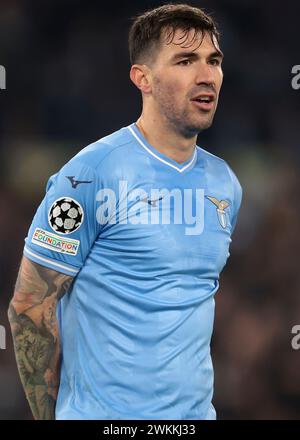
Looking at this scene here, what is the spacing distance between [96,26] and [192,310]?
A: 3.94 meters

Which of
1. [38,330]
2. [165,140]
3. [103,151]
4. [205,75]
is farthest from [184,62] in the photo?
[38,330]

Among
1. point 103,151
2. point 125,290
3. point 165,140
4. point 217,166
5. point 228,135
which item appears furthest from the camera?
point 228,135

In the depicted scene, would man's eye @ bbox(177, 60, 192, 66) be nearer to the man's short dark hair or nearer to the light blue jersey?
the man's short dark hair

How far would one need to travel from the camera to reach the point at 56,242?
3.07 meters

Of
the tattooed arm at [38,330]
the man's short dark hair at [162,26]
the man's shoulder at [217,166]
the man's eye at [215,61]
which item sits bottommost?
the tattooed arm at [38,330]

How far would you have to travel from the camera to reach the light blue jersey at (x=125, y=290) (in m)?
3.02

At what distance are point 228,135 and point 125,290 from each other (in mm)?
3632

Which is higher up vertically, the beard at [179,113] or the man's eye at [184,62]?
the man's eye at [184,62]

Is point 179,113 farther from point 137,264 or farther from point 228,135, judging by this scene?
point 228,135

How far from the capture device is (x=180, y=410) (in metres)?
3.05

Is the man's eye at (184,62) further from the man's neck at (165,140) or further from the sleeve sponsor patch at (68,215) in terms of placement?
the sleeve sponsor patch at (68,215)

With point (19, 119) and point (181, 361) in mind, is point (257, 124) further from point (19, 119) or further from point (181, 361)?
point (181, 361)

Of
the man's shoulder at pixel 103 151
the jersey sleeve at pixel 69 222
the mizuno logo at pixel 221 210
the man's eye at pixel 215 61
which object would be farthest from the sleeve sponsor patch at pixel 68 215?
the man's eye at pixel 215 61

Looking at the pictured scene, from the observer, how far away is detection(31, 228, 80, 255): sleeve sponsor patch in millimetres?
3059
